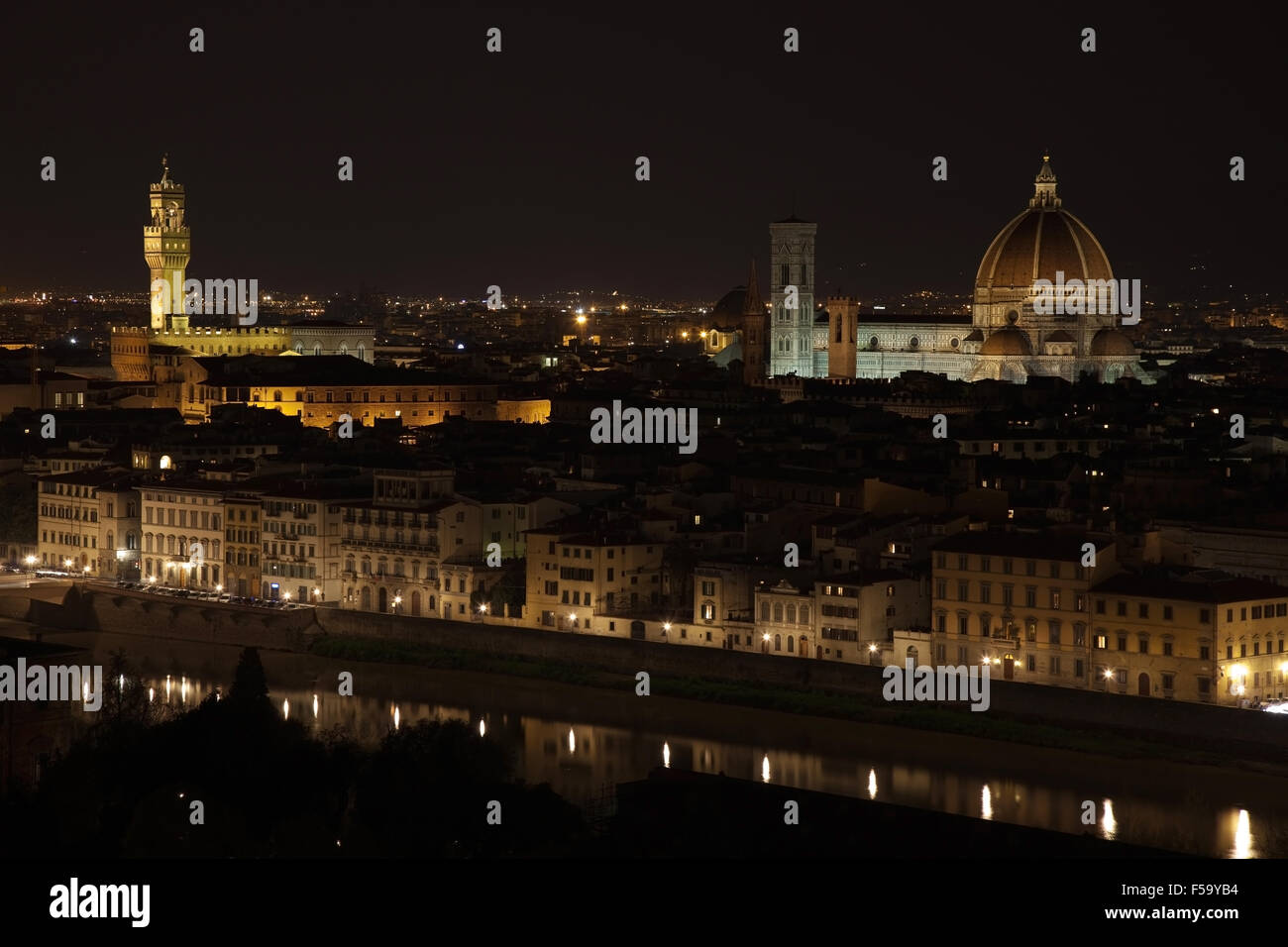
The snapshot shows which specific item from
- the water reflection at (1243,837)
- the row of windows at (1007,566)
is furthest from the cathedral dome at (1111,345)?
the water reflection at (1243,837)

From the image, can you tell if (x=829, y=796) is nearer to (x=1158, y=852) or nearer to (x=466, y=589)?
(x=1158, y=852)

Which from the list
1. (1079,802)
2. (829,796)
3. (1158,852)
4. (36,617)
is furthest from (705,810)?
(36,617)

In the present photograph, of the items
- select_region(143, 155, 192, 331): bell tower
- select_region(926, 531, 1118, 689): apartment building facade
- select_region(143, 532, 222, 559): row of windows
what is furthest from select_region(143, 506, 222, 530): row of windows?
select_region(143, 155, 192, 331): bell tower

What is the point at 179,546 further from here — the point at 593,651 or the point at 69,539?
the point at 593,651

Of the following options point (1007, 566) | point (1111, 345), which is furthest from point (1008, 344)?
point (1007, 566)

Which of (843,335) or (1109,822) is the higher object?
(843,335)

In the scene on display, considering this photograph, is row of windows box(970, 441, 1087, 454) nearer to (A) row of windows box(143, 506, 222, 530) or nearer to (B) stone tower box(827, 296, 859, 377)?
(A) row of windows box(143, 506, 222, 530)

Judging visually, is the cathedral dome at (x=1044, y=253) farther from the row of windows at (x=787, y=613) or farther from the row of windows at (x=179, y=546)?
the row of windows at (x=787, y=613)
